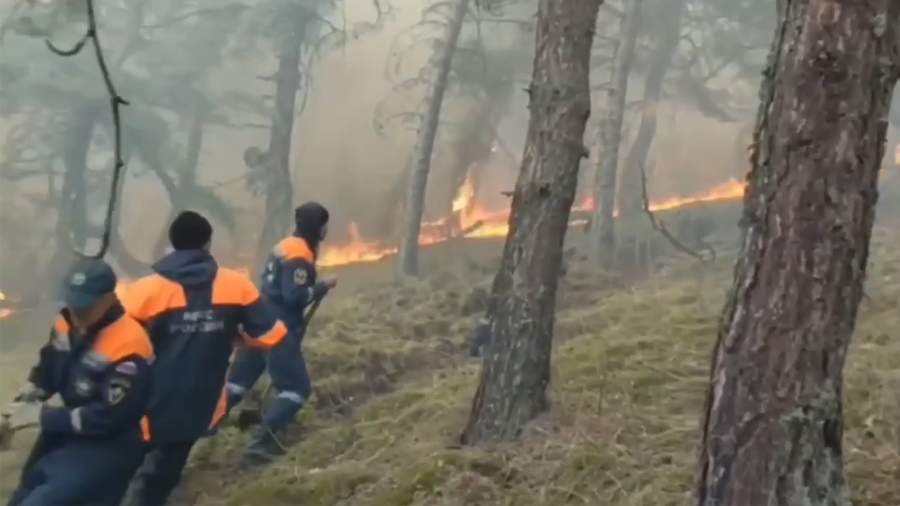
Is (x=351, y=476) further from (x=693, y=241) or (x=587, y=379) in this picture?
(x=693, y=241)

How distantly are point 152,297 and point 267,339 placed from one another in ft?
2.26

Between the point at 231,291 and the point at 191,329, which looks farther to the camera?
the point at 231,291

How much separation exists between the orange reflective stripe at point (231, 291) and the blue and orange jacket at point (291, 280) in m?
1.27

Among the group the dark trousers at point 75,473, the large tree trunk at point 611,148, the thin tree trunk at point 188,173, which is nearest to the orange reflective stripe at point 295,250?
the dark trousers at point 75,473

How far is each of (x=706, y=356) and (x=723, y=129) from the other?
27219 millimetres

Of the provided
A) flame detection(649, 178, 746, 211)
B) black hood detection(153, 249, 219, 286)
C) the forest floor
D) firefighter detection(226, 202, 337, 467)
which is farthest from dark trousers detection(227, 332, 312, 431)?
flame detection(649, 178, 746, 211)

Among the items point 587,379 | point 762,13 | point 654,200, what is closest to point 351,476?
point 587,379

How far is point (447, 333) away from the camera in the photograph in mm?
12047

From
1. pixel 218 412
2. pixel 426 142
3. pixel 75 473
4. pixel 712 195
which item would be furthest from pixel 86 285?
pixel 712 195

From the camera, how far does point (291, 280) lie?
714 centimetres

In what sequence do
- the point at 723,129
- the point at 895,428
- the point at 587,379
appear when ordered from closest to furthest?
the point at 895,428
the point at 587,379
the point at 723,129

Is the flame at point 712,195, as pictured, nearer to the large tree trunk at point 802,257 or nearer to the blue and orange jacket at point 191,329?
the blue and orange jacket at point 191,329

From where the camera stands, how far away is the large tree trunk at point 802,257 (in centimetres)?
323

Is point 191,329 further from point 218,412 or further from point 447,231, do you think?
point 447,231
